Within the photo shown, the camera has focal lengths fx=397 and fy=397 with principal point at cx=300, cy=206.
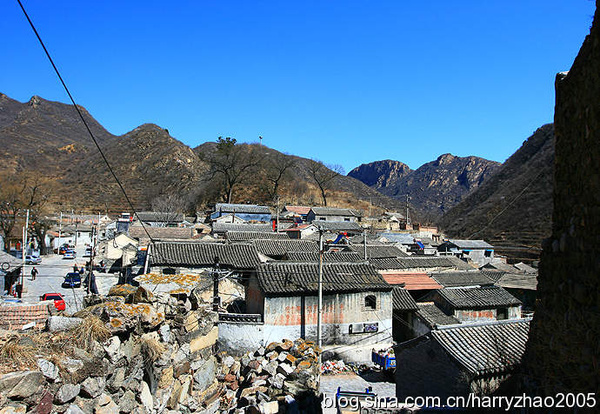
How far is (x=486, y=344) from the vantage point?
36.7ft

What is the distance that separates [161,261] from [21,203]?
2957cm

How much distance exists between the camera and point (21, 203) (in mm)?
42562

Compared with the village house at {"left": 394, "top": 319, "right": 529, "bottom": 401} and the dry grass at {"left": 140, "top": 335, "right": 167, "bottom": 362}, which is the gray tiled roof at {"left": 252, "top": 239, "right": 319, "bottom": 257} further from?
the dry grass at {"left": 140, "top": 335, "right": 167, "bottom": 362}

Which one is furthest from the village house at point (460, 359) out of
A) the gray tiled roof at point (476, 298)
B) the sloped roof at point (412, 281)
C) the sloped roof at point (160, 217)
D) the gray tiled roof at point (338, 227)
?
the sloped roof at point (160, 217)

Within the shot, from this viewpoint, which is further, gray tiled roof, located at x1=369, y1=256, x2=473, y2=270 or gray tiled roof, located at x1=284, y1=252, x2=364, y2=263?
gray tiled roof, located at x1=369, y1=256, x2=473, y2=270

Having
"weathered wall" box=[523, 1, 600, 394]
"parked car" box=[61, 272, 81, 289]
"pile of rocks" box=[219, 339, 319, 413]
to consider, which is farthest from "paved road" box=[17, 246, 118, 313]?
"weathered wall" box=[523, 1, 600, 394]

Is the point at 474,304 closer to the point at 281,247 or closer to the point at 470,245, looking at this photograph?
the point at 281,247

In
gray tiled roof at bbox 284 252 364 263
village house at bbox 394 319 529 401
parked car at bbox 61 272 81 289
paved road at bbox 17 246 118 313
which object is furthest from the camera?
parked car at bbox 61 272 81 289

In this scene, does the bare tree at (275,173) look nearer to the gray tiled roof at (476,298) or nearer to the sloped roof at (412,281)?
the sloped roof at (412,281)

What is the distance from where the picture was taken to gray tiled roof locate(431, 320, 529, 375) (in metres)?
9.86

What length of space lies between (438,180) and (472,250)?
99.4m

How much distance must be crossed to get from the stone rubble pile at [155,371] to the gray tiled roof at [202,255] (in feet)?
24.7

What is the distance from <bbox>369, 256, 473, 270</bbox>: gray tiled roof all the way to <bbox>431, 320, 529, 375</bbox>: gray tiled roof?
49.4ft

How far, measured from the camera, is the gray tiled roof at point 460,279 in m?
25.3
